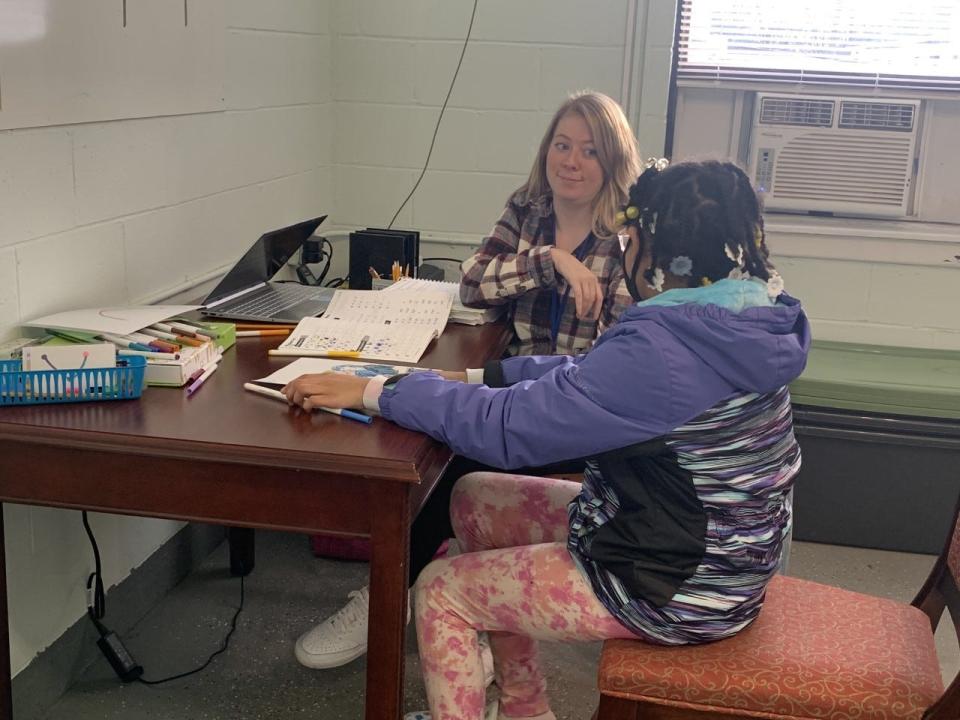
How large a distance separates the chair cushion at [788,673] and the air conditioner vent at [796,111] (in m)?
2.07

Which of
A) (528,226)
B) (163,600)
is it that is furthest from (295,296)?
(163,600)

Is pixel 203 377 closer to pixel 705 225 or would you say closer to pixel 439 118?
pixel 705 225

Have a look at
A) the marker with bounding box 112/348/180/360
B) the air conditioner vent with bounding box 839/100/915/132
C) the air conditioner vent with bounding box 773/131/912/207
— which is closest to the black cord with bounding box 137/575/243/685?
the marker with bounding box 112/348/180/360

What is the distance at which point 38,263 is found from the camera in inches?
73.2

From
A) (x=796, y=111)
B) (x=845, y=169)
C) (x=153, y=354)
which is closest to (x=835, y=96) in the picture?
(x=796, y=111)

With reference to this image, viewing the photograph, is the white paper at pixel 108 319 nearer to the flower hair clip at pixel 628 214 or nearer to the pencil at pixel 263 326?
the pencil at pixel 263 326

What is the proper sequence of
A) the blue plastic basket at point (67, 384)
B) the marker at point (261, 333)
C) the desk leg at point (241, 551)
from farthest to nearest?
the desk leg at point (241, 551) → the marker at point (261, 333) → the blue plastic basket at point (67, 384)

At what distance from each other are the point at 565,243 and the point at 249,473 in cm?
107

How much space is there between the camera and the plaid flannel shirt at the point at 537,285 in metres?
2.24

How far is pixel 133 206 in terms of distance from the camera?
217 centimetres

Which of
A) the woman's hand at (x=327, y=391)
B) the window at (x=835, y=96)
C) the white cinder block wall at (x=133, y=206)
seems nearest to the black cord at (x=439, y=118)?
the white cinder block wall at (x=133, y=206)

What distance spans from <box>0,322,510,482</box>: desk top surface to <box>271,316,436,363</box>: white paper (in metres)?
0.26

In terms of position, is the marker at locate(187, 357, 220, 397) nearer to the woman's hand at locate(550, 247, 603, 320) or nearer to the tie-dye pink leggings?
the tie-dye pink leggings

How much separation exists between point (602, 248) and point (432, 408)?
0.86 meters
